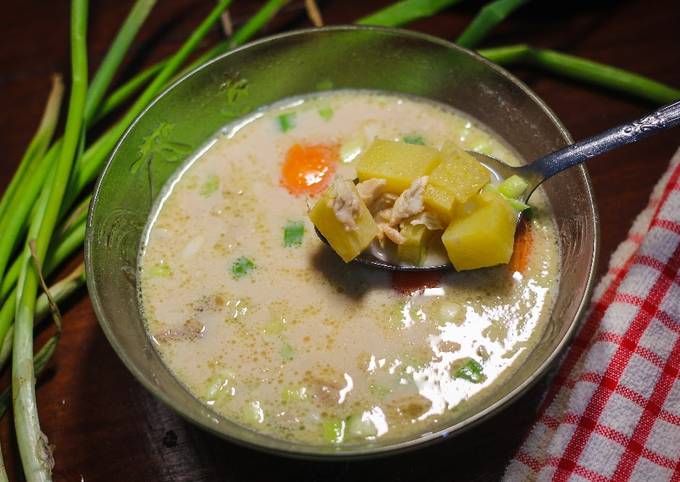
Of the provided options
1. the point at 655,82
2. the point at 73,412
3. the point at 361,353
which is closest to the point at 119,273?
the point at 73,412

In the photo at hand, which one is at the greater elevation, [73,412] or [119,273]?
[119,273]

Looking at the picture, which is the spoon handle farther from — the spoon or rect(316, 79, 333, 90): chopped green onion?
rect(316, 79, 333, 90): chopped green onion

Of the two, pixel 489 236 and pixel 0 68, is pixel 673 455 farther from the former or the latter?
pixel 0 68

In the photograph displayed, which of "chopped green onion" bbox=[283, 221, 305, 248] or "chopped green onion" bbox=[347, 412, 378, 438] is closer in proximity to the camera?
"chopped green onion" bbox=[347, 412, 378, 438]

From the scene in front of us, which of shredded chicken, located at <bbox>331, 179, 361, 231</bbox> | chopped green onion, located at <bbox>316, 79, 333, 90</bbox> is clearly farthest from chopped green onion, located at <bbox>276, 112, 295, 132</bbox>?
shredded chicken, located at <bbox>331, 179, 361, 231</bbox>

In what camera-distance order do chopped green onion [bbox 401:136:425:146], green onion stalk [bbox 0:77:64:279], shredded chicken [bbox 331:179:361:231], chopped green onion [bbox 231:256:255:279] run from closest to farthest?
→ shredded chicken [bbox 331:179:361:231], chopped green onion [bbox 231:256:255:279], green onion stalk [bbox 0:77:64:279], chopped green onion [bbox 401:136:425:146]

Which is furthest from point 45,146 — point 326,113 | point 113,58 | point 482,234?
point 482,234

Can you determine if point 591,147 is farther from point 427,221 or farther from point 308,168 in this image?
point 308,168
